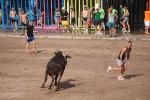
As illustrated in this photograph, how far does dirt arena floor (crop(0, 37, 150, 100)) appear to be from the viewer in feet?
41.7

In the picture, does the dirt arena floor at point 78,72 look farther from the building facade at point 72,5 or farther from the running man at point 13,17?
the running man at point 13,17

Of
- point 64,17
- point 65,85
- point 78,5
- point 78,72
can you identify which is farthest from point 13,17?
point 65,85

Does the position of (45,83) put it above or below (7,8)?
below

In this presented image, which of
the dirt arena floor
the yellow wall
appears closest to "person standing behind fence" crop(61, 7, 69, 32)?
the yellow wall

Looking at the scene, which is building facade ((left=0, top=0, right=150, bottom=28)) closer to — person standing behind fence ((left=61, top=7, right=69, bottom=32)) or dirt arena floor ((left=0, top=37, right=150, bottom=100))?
person standing behind fence ((left=61, top=7, right=69, bottom=32))

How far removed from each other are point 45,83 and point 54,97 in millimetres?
1929

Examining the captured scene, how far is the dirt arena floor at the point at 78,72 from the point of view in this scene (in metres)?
12.7

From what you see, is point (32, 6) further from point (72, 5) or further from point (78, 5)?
point (78, 5)

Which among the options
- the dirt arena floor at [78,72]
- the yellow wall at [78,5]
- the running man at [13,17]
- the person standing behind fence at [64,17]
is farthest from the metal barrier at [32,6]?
the dirt arena floor at [78,72]

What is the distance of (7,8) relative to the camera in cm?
3566

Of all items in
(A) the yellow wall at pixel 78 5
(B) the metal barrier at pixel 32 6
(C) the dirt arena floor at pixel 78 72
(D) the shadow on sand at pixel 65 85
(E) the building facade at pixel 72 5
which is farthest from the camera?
(B) the metal barrier at pixel 32 6

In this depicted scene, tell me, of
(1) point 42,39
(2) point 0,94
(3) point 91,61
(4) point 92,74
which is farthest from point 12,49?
(2) point 0,94

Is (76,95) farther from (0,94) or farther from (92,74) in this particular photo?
(92,74)

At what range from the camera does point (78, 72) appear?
1617 cm
